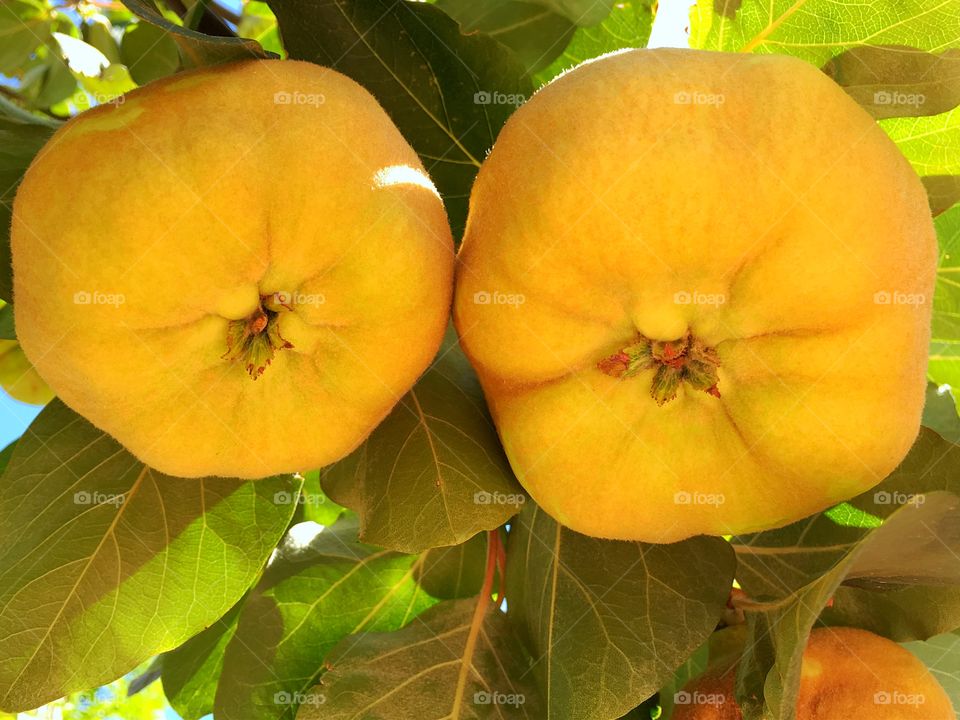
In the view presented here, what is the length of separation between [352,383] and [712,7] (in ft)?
3.25

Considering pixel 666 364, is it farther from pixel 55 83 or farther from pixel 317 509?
pixel 55 83

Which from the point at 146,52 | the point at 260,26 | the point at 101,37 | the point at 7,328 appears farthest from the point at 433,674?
the point at 101,37

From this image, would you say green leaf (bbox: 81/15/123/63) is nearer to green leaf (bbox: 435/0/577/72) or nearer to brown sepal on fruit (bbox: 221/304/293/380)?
green leaf (bbox: 435/0/577/72)

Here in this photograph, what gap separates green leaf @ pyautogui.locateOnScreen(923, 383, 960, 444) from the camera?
6.98ft

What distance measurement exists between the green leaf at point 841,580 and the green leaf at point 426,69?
3.02 feet

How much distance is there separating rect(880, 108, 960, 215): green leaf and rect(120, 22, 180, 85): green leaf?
1.75 meters

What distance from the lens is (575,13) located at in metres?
2.05

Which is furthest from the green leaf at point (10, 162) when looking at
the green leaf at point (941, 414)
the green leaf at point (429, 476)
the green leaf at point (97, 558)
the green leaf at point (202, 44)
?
the green leaf at point (941, 414)

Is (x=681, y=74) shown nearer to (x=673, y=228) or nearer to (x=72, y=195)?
(x=673, y=228)

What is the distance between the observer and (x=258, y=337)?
57.6 inches

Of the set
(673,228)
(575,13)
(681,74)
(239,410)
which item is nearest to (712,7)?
(575,13)

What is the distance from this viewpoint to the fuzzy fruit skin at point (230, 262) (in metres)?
1.31

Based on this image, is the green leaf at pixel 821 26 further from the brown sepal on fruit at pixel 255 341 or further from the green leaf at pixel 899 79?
the brown sepal on fruit at pixel 255 341

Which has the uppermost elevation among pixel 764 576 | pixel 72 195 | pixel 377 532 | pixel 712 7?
pixel 712 7
